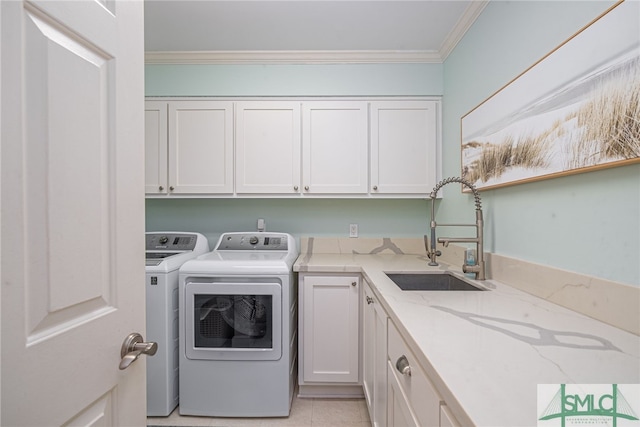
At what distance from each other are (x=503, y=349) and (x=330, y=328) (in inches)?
52.2

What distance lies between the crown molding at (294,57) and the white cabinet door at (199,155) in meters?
0.40

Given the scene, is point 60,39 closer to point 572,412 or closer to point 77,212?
point 77,212

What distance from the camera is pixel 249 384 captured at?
173 centimetres

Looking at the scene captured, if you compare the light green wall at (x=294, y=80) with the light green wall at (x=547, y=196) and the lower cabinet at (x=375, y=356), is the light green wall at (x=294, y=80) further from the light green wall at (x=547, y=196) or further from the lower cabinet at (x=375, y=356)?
the lower cabinet at (x=375, y=356)

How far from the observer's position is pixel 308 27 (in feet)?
6.45

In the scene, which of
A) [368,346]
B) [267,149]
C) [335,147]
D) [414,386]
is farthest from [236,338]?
[335,147]

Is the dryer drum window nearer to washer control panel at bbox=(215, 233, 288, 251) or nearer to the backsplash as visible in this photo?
washer control panel at bbox=(215, 233, 288, 251)

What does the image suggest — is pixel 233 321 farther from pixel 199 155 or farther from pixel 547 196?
pixel 547 196

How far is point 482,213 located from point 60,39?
1.76 m

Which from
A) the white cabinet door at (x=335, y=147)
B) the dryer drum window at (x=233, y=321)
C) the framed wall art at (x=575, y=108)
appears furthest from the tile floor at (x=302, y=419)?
the framed wall art at (x=575, y=108)

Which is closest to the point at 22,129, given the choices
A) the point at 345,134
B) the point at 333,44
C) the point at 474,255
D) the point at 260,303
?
the point at 260,303

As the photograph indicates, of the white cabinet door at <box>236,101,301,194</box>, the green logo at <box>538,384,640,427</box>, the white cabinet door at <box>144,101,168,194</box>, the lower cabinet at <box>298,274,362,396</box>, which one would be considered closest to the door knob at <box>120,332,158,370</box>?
the green logo at <box>538,384,640,427</box>

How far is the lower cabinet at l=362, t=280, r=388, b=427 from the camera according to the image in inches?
49.8

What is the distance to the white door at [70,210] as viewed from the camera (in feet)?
1.51
